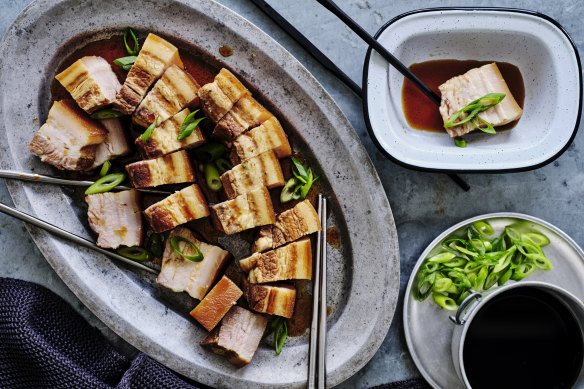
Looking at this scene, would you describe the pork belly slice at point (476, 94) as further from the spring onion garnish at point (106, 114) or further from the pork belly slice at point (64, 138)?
the pork belly slice at point (64, 138)

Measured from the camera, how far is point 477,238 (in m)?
3.06

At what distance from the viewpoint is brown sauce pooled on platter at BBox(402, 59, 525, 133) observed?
3137 millimetres

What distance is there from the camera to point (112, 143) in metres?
2.96

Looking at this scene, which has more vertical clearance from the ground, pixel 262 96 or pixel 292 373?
pixel 262 96

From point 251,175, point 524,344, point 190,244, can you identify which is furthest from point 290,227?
point 524,344

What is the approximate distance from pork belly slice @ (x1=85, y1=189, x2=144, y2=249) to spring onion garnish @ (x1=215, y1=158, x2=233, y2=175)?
1.74ft

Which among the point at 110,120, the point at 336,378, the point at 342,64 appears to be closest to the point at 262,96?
the point at 342,64

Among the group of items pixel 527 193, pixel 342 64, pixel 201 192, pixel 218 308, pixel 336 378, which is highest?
pixel 342 64

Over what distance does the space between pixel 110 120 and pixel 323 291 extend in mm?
1688

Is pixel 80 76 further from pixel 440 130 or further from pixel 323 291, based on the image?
pixel 440 130

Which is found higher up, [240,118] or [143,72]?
[143,72]

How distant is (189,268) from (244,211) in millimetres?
515

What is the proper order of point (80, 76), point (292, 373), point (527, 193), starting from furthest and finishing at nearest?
point (527, 193) → point (292, 373) → point (80, 76)

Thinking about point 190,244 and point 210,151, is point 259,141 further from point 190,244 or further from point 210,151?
point 190,244
